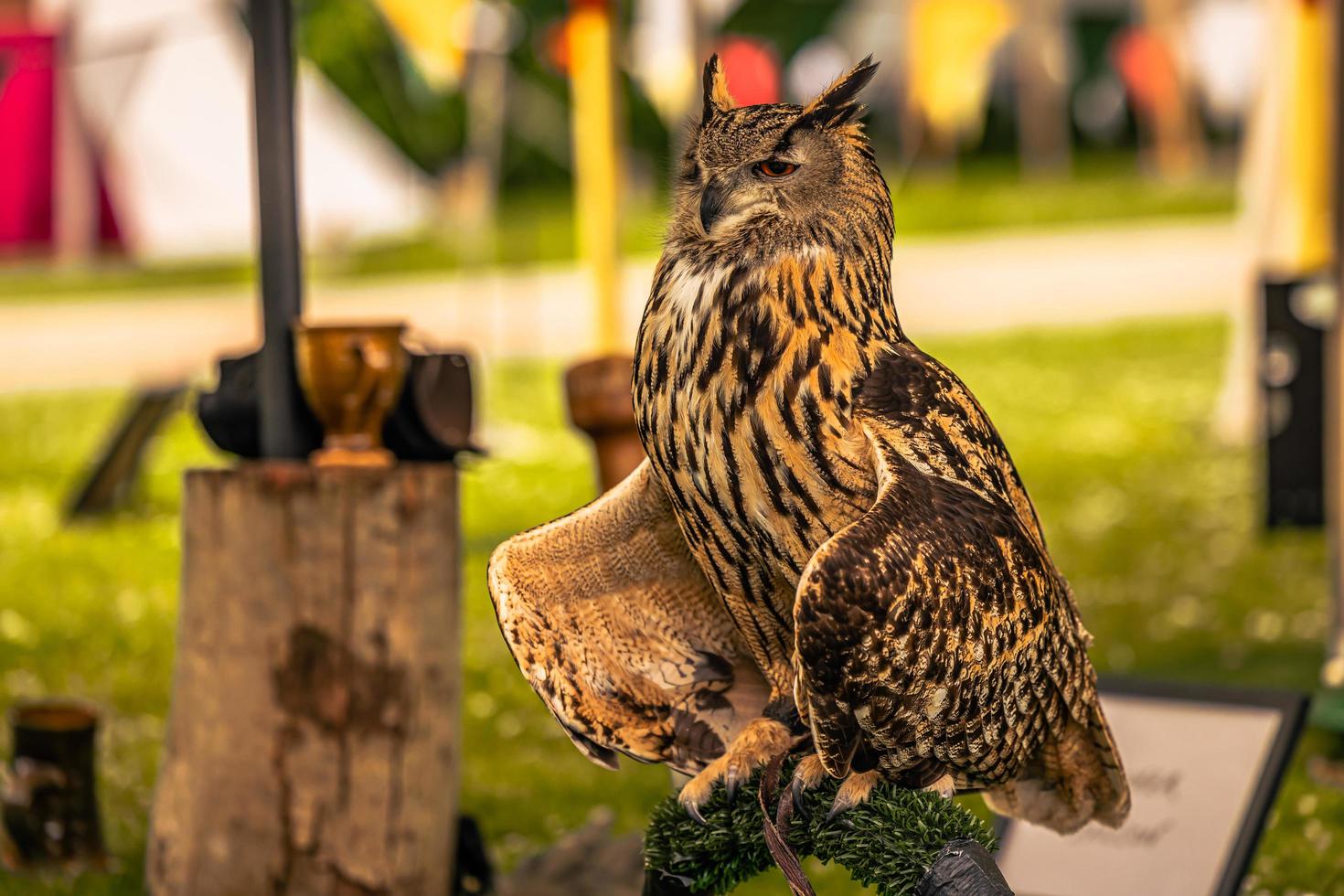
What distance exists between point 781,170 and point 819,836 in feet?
2.81

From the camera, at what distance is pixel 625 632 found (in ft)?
8.00

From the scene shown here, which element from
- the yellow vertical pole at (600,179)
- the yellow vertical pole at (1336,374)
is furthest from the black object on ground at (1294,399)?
the yellow vertical pole at (600,179)

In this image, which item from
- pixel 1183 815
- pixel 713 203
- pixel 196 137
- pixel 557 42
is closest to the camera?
pixel 713 203

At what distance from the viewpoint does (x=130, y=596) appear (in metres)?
6.62

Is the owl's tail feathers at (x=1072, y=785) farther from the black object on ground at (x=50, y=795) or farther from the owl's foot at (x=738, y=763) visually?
the black object on ground at (x=50, y=795)

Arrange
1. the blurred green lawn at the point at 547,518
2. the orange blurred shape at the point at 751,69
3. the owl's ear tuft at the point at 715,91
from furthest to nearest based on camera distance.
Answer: the orange blurred shape at the point at 751,69, the blurred green lawn at the point at 547,518, the owl's ear tuft at the point at 715,91

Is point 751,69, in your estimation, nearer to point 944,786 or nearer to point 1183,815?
point 1183,815

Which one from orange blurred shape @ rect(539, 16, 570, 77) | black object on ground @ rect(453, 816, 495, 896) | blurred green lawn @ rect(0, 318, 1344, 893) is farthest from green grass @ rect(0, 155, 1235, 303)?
black object on ground @ rect(453, 816, 495, 896)

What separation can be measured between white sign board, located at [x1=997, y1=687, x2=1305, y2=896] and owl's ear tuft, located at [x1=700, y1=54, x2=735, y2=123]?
185 cm

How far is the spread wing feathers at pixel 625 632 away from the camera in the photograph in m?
2.37

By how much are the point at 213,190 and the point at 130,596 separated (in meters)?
13.2

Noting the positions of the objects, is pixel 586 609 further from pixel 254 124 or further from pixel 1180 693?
pixel 1180 693

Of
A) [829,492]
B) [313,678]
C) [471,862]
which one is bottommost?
[471,862]

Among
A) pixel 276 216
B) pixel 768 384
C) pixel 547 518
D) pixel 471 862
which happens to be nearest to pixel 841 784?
pixel 768 384
